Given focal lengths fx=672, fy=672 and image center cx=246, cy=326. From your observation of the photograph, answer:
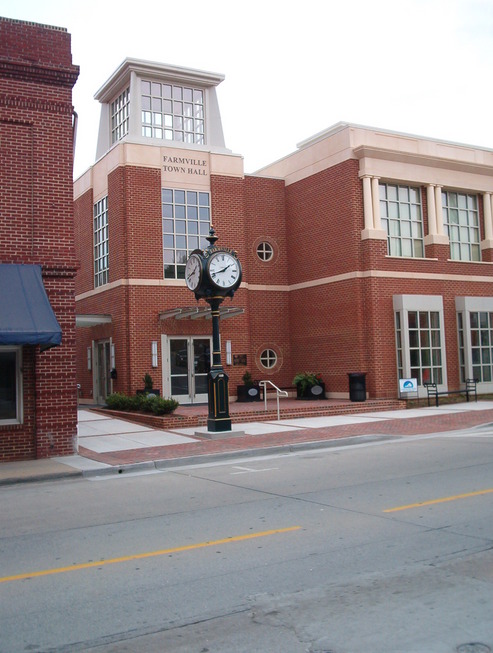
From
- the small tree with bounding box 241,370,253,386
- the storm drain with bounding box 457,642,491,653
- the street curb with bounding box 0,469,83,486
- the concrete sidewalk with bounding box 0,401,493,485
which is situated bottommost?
the storm drain with bounding box 457,642,491,653

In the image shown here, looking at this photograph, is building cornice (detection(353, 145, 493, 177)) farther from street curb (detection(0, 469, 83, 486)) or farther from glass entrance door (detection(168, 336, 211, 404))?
street curb (detection(0, 469, 83, 486))

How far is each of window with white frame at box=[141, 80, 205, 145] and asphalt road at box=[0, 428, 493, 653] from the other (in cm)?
1680

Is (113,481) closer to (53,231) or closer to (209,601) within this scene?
(53,231)

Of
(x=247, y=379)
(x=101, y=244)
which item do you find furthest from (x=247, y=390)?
(x=101, y=244)

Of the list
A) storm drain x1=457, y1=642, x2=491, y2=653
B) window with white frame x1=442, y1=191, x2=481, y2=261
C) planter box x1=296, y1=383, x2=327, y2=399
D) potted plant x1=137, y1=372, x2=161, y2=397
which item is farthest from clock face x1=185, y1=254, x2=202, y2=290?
window with white frame x1=442, y1=191, x2=481, y2=261

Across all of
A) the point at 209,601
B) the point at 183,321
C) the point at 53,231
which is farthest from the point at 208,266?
the point at 209,601

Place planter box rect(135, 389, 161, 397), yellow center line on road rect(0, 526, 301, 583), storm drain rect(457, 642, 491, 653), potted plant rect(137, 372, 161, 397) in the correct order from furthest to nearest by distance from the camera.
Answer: potted plant rect(137, 372, 161, 397), planter box rect(135, 389, 161, 397), yellow center line on road rect(0, 526, 301, 583), storm drain rect(457, 642, 491, 653)

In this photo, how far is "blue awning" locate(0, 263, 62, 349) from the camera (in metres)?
11.9

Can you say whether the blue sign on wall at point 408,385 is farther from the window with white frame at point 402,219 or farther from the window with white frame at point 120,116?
the window with white frame at point 120,116

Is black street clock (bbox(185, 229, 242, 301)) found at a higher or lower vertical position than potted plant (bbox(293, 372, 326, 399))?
higher

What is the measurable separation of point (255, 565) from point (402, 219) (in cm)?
2034

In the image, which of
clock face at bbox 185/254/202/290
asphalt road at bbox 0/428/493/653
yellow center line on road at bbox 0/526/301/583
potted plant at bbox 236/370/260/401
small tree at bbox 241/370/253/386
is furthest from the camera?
small tree at bbox 241/370/253/386

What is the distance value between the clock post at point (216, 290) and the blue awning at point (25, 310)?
4.02 m

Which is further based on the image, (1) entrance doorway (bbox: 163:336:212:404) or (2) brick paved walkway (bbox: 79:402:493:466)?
(1) entrance doorway (bbox: 163:336:212:404)
